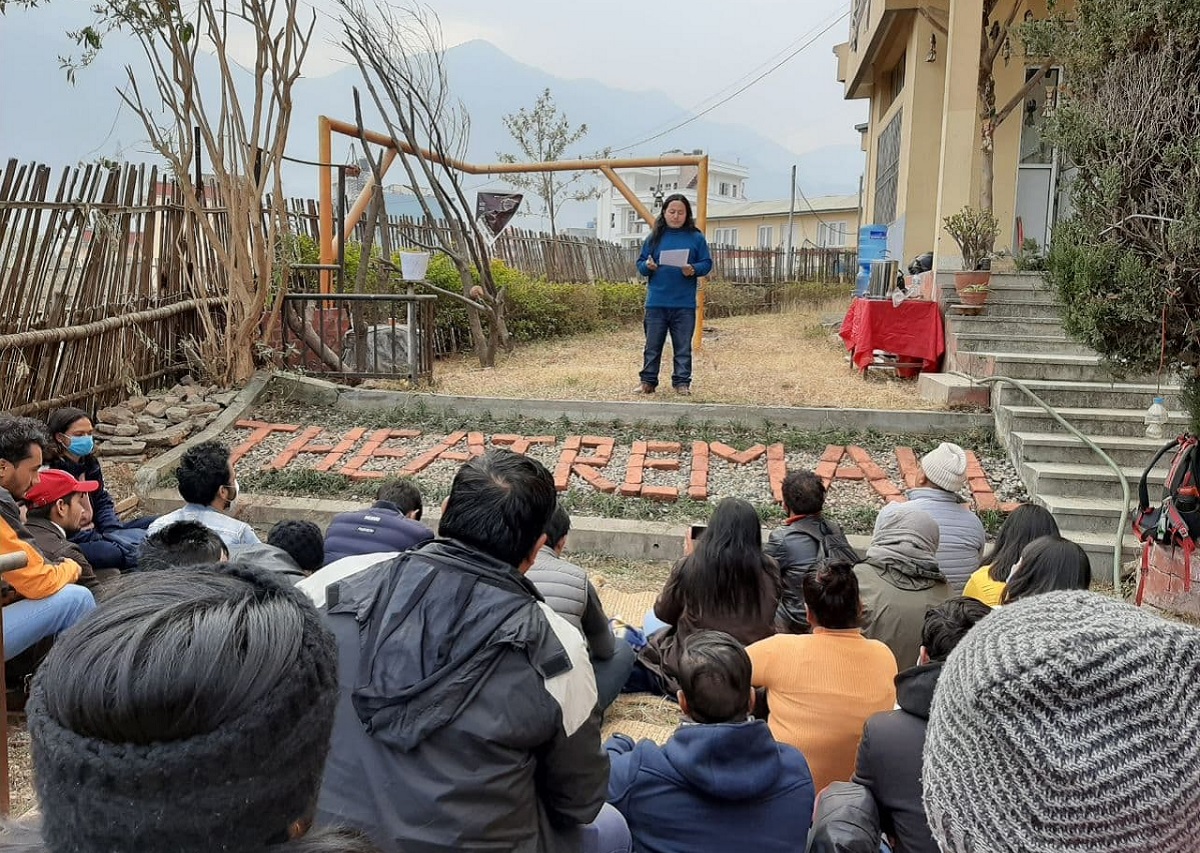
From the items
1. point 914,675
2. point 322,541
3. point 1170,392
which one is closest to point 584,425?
point 322,541

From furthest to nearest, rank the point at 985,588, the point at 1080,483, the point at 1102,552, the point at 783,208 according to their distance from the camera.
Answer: the point at 783,208
the point at 1080,483
the point at 1102,552
the point at 985,588

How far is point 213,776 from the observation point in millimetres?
849

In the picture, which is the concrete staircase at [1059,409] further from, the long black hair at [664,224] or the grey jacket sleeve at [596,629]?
the grey jacket sleeve at [596,629]

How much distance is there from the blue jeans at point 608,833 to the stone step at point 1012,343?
21.9ft

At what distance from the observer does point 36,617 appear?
3191 millimetres

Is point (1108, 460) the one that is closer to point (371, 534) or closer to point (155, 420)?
point (371, 534)

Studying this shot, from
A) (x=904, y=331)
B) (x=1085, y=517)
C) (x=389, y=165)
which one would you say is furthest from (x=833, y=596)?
(x=389, y=165)

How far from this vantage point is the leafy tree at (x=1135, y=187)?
3.89 meters

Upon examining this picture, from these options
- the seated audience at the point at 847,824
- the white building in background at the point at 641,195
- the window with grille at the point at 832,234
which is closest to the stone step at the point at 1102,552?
the seated audience at the point at 847,824

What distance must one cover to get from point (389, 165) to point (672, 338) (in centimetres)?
434

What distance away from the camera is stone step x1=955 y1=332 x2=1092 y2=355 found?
306 inches

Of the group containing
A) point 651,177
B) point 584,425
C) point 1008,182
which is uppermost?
point 651,177

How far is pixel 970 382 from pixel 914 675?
5.64 metres

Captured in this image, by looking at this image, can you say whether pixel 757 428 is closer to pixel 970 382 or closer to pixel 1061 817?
pixel 970 382
